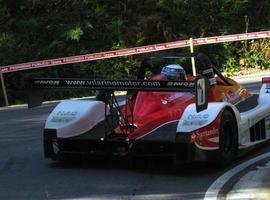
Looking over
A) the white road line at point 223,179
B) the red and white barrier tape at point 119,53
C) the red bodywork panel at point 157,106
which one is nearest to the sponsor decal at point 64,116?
the red bodywork panel at point 157,106

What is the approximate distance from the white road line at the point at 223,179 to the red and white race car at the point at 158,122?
19 centimetres

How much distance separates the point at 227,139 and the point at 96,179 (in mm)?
1811

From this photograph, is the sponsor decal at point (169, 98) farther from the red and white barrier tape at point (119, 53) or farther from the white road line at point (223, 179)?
the red and white barrier tape at point (119, 53)

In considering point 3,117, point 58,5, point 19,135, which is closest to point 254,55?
point 58,5

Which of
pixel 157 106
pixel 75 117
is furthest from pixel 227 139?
pixel 75 117

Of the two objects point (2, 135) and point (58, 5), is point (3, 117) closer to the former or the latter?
point (2, 135)

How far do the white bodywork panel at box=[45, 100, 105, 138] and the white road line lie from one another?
6.50 feet

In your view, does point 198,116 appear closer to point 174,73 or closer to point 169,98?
point 169,98

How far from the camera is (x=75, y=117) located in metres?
8.54

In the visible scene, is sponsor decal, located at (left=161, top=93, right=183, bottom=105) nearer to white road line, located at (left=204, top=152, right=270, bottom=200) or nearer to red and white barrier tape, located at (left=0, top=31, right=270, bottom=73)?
white road line, located at (left=204, top=152, right=270, bottom=200)

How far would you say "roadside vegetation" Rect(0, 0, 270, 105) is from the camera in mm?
20688

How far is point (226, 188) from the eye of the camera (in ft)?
Answer: 23.1

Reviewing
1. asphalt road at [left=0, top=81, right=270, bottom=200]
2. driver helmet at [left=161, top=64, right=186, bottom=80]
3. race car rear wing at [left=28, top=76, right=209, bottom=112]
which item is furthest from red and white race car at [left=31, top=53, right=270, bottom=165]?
asphalt road at [left=0, top=81, right=270, bottom=200]

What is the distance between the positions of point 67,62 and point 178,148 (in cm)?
1186
